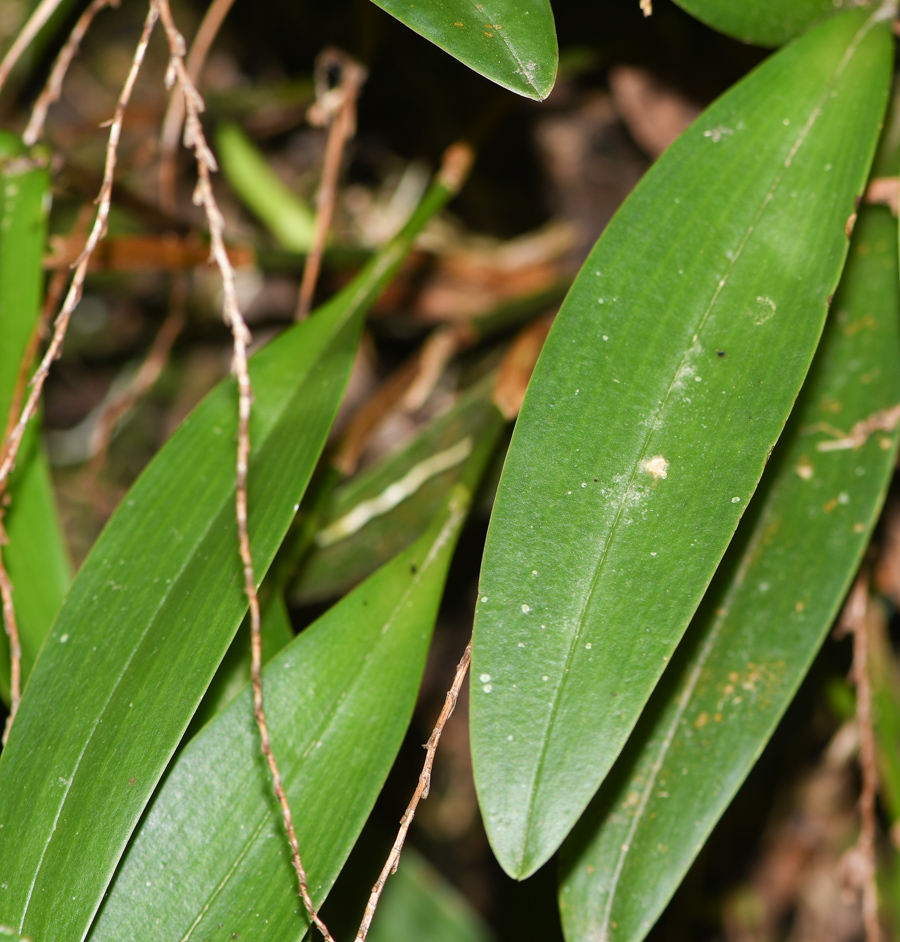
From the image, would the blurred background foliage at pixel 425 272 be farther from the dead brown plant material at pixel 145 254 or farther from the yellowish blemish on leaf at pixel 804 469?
the yellowish blemish on leaf at pixel 804 469

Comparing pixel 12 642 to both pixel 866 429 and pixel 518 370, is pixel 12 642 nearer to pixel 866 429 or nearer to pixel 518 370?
pixel 518 370

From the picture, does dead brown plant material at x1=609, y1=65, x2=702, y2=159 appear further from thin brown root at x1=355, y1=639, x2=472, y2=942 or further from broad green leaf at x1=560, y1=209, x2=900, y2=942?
thin brown root at x1=355, y1=639, x2=472, y2=942

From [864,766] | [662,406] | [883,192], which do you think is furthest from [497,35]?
[864,766]

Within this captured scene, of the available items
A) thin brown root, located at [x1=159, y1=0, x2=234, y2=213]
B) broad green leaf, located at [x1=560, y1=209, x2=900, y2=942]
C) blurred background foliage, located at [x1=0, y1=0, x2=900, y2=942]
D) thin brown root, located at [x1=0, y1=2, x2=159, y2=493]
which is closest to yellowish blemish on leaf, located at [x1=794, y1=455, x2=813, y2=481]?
broad green leaf, located at [x1=560, y1=209, x2=900, y2=942]

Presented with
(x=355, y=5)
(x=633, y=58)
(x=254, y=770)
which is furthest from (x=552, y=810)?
(x=355, y=5)

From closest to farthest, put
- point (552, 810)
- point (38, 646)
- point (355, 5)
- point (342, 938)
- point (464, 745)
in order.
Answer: point (552, 810) < point (38, 646) < point (342, 938) < point (355, 5) < point (464, 745)

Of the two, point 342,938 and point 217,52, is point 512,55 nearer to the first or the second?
point 342,938
